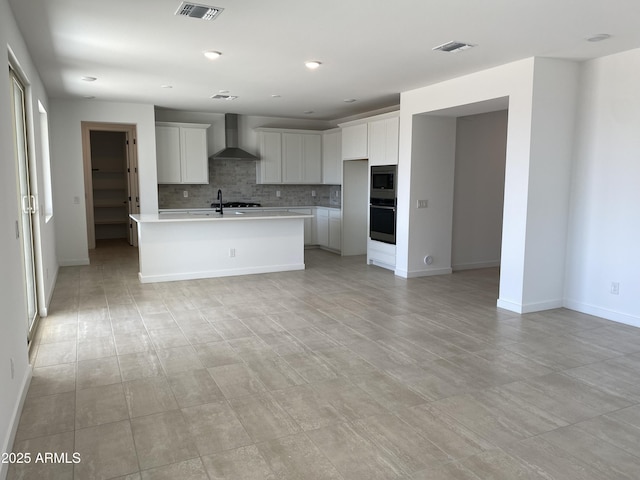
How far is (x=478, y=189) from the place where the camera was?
7.17 metres

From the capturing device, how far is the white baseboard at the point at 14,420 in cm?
217

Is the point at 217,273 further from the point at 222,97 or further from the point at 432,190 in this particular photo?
the point at 432,190

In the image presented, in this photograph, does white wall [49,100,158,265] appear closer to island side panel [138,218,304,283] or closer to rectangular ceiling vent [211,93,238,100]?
rectangular ceiling vent [211,93,238,100]

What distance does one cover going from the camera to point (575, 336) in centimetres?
420

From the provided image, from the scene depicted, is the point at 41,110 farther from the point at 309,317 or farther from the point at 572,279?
the point at 572,279

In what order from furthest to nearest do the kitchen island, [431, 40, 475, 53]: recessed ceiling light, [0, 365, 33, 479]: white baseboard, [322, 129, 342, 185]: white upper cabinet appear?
[322, 129, 342, 185]: white upper cabinet
the kitchen island
[431, 40, 475, 53]: recessed ceiling light
[0, 365, 33, 479]: white baseboard

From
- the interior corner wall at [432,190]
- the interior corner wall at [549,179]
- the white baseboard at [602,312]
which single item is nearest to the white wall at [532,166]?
the interior corner wall at [549,179]

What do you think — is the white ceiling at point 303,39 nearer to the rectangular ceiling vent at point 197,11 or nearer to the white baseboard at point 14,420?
the rectangular ceiling vent at point 197,11

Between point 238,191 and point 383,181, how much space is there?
3250 mm

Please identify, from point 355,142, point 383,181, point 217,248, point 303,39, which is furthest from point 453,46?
point 217,248

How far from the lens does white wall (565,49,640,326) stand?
4.49 metres

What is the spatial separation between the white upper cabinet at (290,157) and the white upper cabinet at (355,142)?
1.25m

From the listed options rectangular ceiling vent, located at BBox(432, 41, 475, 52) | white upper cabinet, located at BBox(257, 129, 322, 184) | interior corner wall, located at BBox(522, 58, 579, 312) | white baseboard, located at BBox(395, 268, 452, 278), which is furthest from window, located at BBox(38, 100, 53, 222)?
interior corner wall, located at BBox(522, 58, 579, 312)

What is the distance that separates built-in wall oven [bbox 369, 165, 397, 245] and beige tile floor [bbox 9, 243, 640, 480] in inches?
76.4
